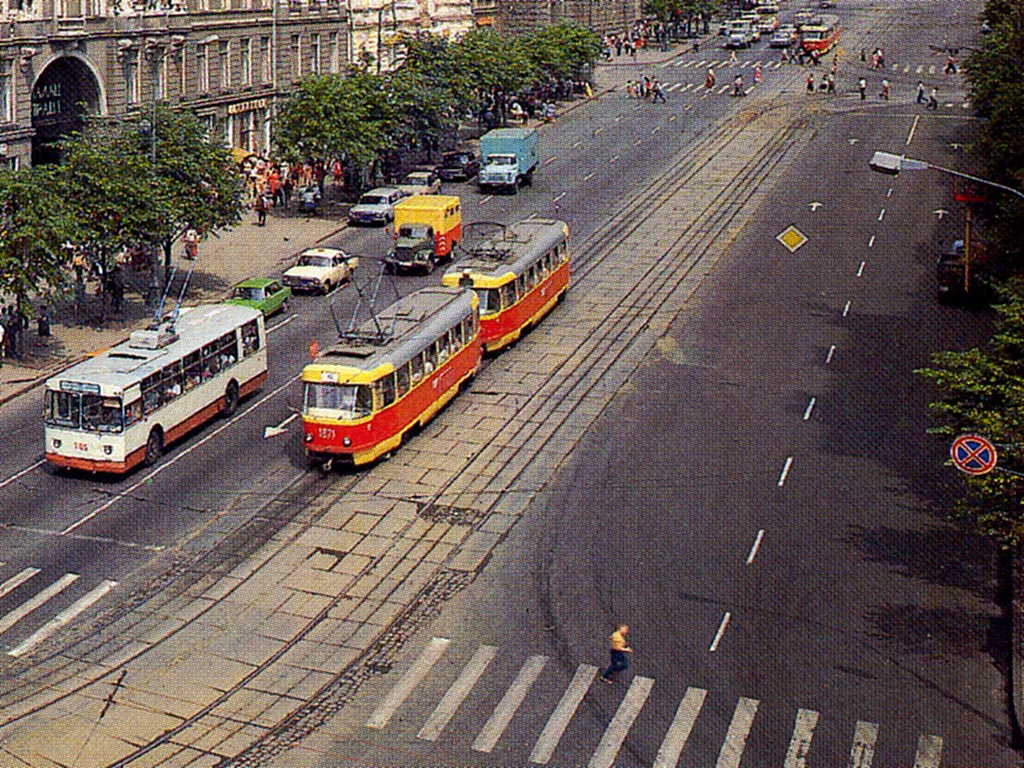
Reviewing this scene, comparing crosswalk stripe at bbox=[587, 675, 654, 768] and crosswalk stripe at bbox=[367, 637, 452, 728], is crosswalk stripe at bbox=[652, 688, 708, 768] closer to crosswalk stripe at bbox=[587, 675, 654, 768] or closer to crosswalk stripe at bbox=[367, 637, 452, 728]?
crosswalk stripe at bbox=[587, 675, 654, 768]

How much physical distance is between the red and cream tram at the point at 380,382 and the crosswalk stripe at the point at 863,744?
53.3ft

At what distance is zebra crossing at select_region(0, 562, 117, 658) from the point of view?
28.7 metres

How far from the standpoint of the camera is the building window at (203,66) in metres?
78.0

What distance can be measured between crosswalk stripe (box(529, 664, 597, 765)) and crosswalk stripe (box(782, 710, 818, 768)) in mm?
3717

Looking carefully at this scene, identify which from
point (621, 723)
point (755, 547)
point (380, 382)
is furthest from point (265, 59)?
point (621, 723)

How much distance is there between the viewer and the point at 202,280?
195 ft

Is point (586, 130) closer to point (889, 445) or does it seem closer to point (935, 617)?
point (889, 445)

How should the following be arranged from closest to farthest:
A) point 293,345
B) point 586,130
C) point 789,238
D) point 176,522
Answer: point 176,522 → point 293,345 → point 789,238 → point 586,130

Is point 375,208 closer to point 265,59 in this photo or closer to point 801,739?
point 265,59

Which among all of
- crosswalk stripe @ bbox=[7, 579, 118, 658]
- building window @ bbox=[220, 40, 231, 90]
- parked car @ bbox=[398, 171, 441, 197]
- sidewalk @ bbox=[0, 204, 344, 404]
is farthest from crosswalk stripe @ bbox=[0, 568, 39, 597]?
building window @ bbox=[220, 40, 231, 90]

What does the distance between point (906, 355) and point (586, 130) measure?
53.1m

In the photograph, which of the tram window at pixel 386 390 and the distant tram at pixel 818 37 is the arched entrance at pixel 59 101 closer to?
the tram window at pixel 386 390

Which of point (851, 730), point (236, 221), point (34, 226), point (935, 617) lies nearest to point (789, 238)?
point (236, 221)

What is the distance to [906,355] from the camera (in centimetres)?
4822
